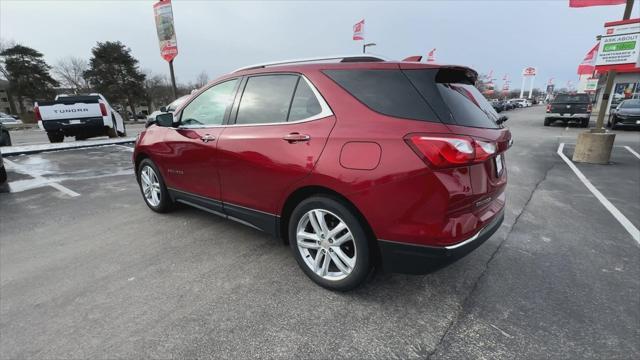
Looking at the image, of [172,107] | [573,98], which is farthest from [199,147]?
[573,98]

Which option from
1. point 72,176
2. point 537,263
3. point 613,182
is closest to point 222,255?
point 537,263

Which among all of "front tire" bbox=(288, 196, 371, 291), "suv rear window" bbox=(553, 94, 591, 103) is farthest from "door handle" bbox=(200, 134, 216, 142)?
"suv rear window" bbox=(553, 94, 591, 103)

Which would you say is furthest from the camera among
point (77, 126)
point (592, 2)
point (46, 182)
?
point (77, 126)

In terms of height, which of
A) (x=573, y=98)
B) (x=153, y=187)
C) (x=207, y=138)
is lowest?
(x=153, y=187)

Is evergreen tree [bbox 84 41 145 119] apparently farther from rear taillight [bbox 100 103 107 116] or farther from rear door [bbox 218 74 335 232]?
rear door [bbox 218 74 335 232]

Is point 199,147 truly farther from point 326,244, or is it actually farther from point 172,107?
point 172,107

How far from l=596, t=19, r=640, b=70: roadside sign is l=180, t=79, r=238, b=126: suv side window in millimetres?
8262

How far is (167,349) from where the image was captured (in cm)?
194

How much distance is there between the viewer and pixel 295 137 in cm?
238

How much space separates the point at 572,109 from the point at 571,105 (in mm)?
219

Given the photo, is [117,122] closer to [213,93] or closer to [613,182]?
[213,93]

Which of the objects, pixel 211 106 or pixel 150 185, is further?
pixel 150 185

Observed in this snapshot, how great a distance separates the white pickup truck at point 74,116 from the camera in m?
9.68

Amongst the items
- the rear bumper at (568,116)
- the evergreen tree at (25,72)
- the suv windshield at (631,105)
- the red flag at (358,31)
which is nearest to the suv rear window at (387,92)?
the red flag at (358,31)
